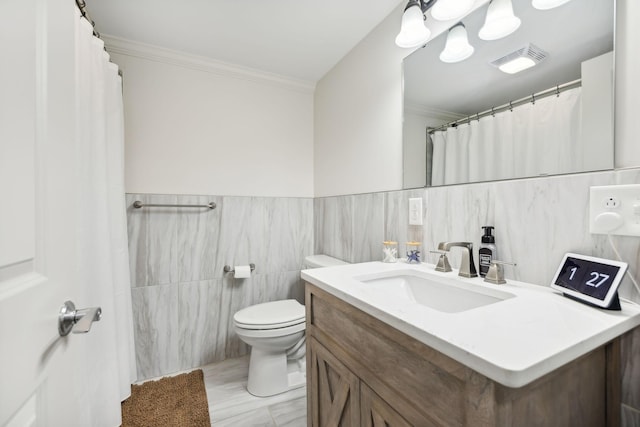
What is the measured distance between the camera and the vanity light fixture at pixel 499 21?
91cm

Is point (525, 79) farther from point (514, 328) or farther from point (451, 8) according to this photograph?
point (514, 328)

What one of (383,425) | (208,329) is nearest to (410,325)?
(383,425)

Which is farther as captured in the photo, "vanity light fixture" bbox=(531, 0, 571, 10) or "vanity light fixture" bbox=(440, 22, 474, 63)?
"vanity light fixture" bbox=(440, 22, 474, 63)

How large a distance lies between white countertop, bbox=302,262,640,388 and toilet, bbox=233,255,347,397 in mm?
912

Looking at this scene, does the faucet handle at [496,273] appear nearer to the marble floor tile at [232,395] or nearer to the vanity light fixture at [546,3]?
the vanity light fixture at [546,3]

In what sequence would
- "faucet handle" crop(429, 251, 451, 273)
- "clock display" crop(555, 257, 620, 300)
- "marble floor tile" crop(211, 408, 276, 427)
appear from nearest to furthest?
"clock display" crop(555, 257, 620, 300) → "faucet handle" crop(429, 251, 451, 273) → "marble floor tile" crop(211, 408, 276, 427)

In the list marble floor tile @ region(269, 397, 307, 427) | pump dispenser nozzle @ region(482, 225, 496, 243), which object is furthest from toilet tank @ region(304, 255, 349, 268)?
pump dispenser nozzle @ region(482, 225, 496, 243)

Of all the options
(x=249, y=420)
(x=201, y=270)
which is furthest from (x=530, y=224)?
(x=201, y=270)

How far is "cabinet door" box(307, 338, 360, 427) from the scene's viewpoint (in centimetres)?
78

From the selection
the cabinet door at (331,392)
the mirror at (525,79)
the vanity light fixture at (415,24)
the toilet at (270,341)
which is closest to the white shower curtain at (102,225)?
the toilet at (270,341)

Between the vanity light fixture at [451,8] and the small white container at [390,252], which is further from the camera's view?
the small white container at [390,252]

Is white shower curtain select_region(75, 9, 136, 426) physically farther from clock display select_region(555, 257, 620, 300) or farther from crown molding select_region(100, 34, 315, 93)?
clock display select_region(555, 257, 620, 300)

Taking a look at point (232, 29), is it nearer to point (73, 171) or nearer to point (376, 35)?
point (376, 35)

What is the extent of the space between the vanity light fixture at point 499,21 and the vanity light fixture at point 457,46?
92 millimetres
